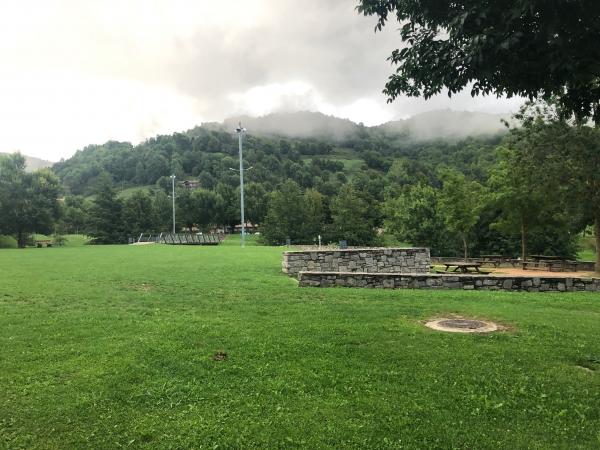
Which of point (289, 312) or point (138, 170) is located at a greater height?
point (138, 170)

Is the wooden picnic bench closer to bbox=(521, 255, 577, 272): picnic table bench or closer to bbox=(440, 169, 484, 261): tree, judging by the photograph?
bbox=(521, 255, 577, 272): picnic table bench

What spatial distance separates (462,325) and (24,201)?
53.1 metres

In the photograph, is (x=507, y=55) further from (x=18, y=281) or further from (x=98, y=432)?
(x=18, y=281)

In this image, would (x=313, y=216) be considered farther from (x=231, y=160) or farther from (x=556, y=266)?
(x=231, y=160)

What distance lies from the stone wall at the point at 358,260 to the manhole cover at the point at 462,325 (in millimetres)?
8675

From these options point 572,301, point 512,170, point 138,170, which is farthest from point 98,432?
point 138,170

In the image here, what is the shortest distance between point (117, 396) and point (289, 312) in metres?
4.36

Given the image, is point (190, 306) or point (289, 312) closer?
point (289, 312)

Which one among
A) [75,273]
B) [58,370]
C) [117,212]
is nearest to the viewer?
[58,370]

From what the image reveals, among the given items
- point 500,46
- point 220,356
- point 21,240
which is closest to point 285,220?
point 21,240

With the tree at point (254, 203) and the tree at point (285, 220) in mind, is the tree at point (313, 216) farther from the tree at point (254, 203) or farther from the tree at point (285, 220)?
the tree at point (254, 203)

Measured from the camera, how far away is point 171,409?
435 cm

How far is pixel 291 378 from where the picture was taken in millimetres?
5074

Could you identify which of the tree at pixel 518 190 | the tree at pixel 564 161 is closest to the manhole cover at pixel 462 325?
the tree at pixel 564 161
